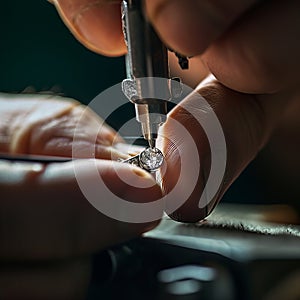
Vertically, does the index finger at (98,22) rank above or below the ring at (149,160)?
above

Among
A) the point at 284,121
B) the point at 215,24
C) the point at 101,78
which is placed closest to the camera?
the point at 215,24

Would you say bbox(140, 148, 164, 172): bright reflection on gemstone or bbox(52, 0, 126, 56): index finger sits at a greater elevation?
bbox(52, 0, 126, 56): index finger

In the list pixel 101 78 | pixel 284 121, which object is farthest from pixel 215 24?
pixel 101 78

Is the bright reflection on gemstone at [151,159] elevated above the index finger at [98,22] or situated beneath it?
situated beneath

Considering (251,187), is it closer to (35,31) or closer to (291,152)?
(291,152)

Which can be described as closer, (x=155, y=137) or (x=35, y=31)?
(x=155, y=137)
